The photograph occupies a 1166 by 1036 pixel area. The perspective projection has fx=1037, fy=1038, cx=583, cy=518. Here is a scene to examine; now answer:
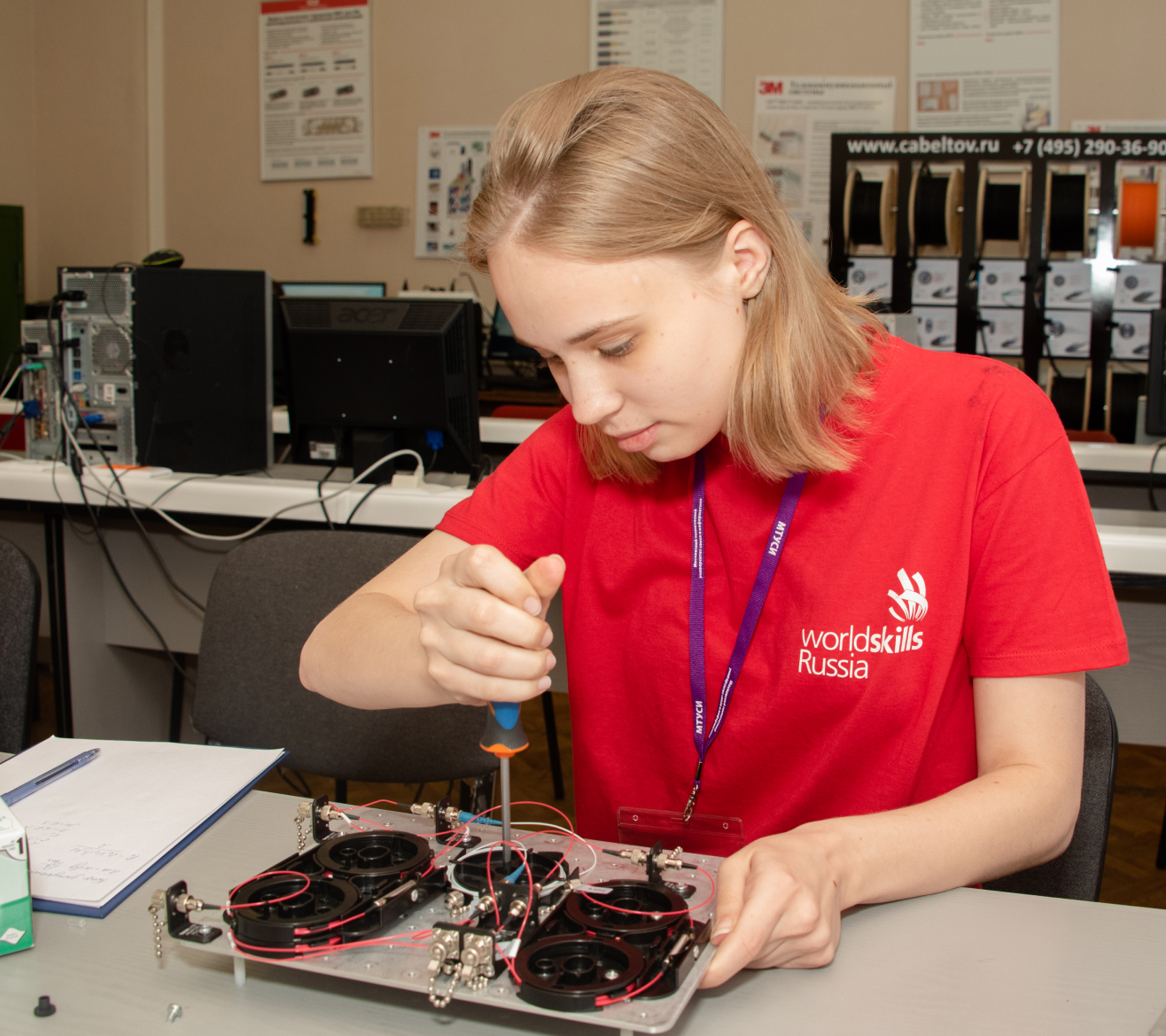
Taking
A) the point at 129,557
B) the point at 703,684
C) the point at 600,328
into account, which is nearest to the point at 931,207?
the point at 129,557

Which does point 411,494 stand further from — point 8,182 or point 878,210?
point 8,182

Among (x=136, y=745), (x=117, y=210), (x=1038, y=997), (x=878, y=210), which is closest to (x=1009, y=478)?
(x=1038, y=997)

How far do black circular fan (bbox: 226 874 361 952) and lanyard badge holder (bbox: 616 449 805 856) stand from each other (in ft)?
1.18

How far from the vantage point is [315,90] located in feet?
18.1

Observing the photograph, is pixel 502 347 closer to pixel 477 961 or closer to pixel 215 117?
pixel 215 117

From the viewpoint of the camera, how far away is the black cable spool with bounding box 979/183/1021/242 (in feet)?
13.7

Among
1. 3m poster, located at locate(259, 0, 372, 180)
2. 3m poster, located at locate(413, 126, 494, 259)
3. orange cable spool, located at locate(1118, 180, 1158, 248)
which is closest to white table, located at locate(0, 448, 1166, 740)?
orange cable spool, located at locate(1118, 180, 1158, 248)

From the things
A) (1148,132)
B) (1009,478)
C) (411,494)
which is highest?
(1148,132)

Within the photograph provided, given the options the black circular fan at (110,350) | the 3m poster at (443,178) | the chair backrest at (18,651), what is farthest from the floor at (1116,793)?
the 3m poster at (443,178)

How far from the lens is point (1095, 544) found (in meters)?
0.90

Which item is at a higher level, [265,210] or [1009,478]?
[265,210]

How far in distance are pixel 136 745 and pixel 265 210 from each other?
517cm

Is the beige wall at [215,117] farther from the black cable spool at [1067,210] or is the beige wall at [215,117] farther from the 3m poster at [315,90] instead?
the black cable spool at [1067,210]

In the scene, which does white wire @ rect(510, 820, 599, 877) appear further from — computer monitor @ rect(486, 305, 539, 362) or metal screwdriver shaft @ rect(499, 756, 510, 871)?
computer monitor @ rect(486, 305, 539, 362)
